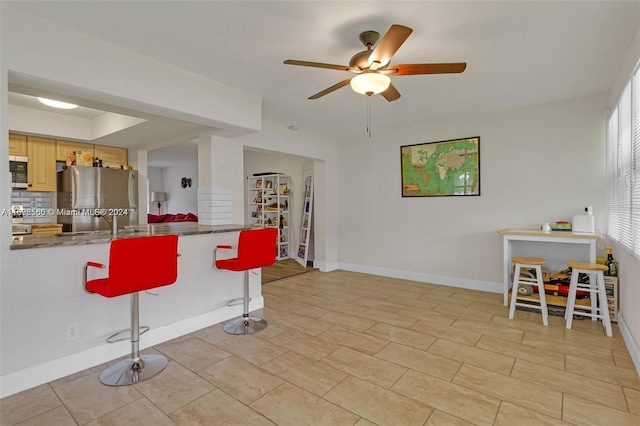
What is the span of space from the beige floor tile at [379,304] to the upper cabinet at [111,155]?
14.5ft

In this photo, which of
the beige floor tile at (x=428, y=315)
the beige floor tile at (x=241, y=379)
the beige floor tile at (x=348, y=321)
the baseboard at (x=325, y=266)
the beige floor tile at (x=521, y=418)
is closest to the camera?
the beige floor tile at (x=521, y=418)

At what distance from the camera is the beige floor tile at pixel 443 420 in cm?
177

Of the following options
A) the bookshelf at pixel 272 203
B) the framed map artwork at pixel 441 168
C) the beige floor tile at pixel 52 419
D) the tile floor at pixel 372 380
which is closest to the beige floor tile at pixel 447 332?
the tile floor at pixel 372 380

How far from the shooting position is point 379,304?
154 inches

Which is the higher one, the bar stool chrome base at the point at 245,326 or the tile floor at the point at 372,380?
the bar stool chrome base at the point at 245,326

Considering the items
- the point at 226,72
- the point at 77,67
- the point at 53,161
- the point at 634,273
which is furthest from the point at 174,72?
the point at 634,273

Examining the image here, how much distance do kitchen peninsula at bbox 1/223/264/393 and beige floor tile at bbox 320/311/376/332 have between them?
140 cm

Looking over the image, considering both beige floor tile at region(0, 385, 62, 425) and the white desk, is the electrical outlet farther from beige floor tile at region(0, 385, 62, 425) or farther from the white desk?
the white desk

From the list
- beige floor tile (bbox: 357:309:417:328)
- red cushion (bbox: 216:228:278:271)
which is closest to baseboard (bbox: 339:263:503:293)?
beige floor tile (bbox: 357:309:417:328)

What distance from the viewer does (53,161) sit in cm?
457

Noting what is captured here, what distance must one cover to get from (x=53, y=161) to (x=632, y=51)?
6.56 metres

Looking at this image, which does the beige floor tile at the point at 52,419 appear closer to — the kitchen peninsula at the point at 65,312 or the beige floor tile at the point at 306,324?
the kitchen peninsula at the point at 65,312

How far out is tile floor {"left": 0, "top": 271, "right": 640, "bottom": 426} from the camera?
73.1 inches

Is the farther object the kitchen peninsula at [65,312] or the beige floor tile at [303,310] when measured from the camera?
the beige floor tile at [303,310]
